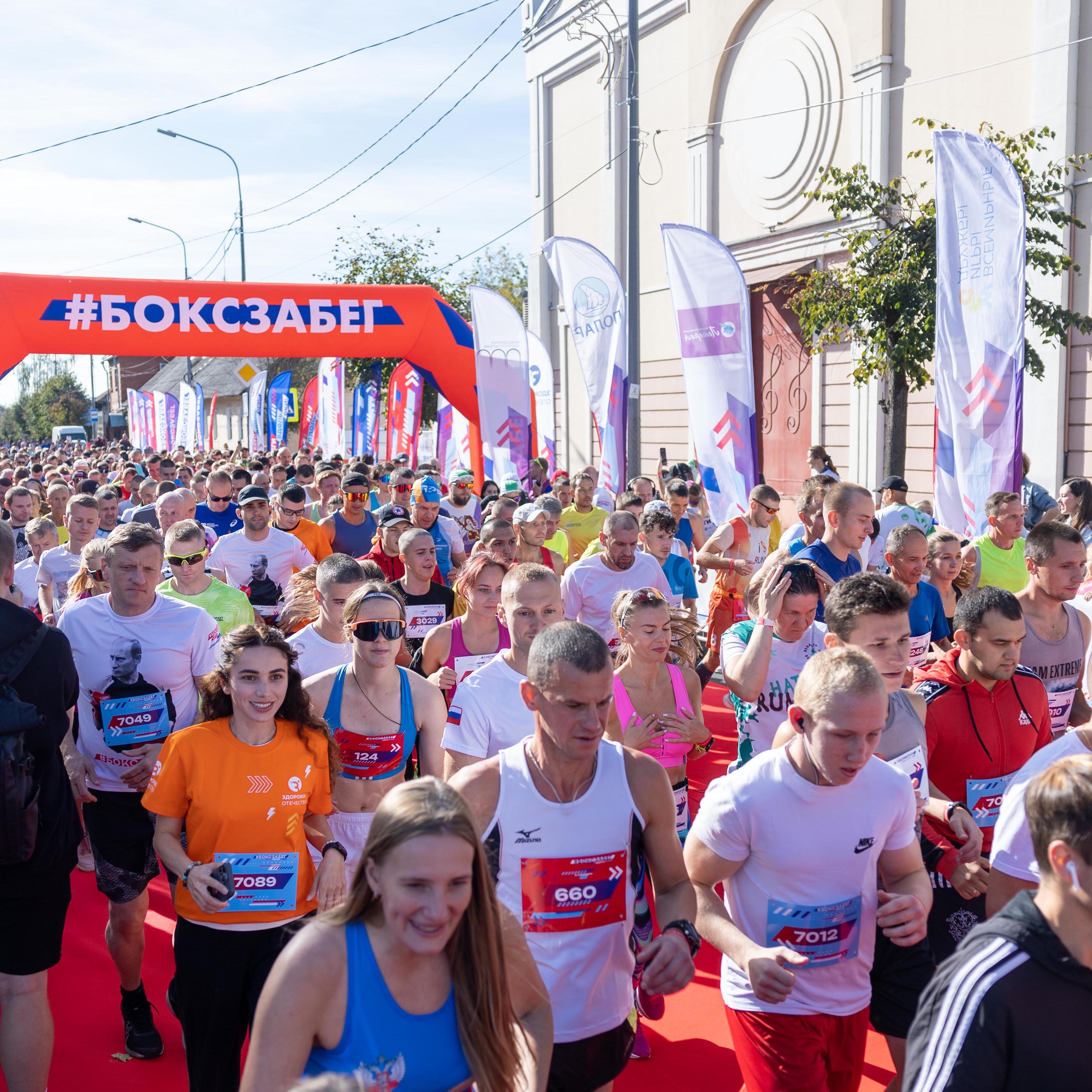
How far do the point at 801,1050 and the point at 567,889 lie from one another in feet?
2.66

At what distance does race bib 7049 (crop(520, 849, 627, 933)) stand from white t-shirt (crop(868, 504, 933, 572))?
5.36m

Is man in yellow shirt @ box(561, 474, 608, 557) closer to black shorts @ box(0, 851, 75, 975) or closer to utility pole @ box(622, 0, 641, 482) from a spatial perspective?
utility pole @ box(622, 0, 641, 482)

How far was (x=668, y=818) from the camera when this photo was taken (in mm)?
2947

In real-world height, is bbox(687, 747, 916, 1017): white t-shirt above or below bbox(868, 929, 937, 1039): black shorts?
above

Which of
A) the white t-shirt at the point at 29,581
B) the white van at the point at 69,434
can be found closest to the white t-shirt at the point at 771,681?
the white t-shirt at the point at 29,581

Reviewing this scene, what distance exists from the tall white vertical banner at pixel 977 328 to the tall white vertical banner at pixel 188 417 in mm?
27818

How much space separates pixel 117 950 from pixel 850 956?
2.89 meters

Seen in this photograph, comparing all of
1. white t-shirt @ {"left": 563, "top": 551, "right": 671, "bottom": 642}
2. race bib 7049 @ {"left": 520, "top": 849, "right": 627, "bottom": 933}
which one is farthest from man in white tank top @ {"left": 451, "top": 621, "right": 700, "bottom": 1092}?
white t-shirt @ {"left": 563, "top": 551, "right": 671, "bottom": 642}

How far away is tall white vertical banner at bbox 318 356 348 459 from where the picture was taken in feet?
80.2

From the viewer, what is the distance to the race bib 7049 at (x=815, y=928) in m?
2.94

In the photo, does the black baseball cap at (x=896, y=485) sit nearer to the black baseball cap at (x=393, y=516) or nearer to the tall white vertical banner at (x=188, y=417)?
the black baseball cap at (x=393, y=516)

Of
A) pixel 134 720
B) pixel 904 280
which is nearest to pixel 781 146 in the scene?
pixel 904 280

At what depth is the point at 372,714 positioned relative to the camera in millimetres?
4176

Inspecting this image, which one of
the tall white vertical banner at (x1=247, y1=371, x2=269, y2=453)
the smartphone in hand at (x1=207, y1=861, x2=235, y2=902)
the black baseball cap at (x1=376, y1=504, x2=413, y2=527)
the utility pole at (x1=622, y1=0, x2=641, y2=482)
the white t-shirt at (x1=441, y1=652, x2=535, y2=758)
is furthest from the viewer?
the tall white vertical banner at (x1=247, y1=371, x2=269, y2=453)
